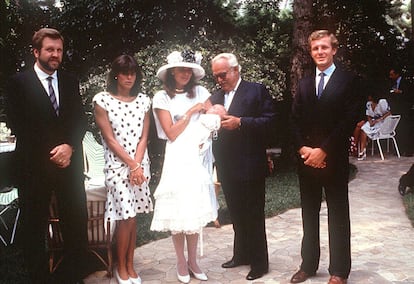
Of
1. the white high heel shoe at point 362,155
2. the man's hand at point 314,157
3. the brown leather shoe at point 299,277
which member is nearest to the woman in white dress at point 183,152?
the man's hand at point 314,157

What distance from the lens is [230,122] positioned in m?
4.27

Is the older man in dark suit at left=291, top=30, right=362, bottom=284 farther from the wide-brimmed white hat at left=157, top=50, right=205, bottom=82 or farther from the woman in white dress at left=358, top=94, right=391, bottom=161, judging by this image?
the woman in white dress at left=358, top=94, right=391, bottom=161

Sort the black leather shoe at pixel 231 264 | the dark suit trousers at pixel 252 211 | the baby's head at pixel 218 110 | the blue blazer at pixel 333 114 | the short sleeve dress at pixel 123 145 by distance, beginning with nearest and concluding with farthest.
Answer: the blue blazer at pixel 333 114, the short sleeve dress at pixel 123 145, the baby's head at pixel 218 110, the dark suit trousers at pixel 252 211, the black leather shoe at pixel 231 264

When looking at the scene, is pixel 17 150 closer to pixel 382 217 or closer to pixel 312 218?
pixel 312 218

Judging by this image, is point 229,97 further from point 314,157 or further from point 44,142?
point 44,142

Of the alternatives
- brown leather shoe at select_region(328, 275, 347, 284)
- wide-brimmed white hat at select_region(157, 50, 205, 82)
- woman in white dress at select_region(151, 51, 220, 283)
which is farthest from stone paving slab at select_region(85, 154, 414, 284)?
wide-brimmed white hat at select_region(157, 50, 205, 82)

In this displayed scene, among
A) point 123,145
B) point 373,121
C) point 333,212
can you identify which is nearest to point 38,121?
point 123,145

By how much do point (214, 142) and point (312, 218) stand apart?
1187 millimetres

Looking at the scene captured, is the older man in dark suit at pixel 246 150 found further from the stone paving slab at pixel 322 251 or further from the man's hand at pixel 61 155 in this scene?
the man's hand at pixel 61 155

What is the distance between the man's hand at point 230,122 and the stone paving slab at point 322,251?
4.75 feet

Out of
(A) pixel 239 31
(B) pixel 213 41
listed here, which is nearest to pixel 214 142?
(B) pixel 213 41

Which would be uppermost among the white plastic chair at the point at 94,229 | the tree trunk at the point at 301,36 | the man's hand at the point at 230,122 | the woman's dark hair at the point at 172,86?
the tree trunk at the point at 301,36

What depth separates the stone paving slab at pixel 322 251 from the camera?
15.0 ft

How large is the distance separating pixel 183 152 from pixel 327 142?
1265mm
